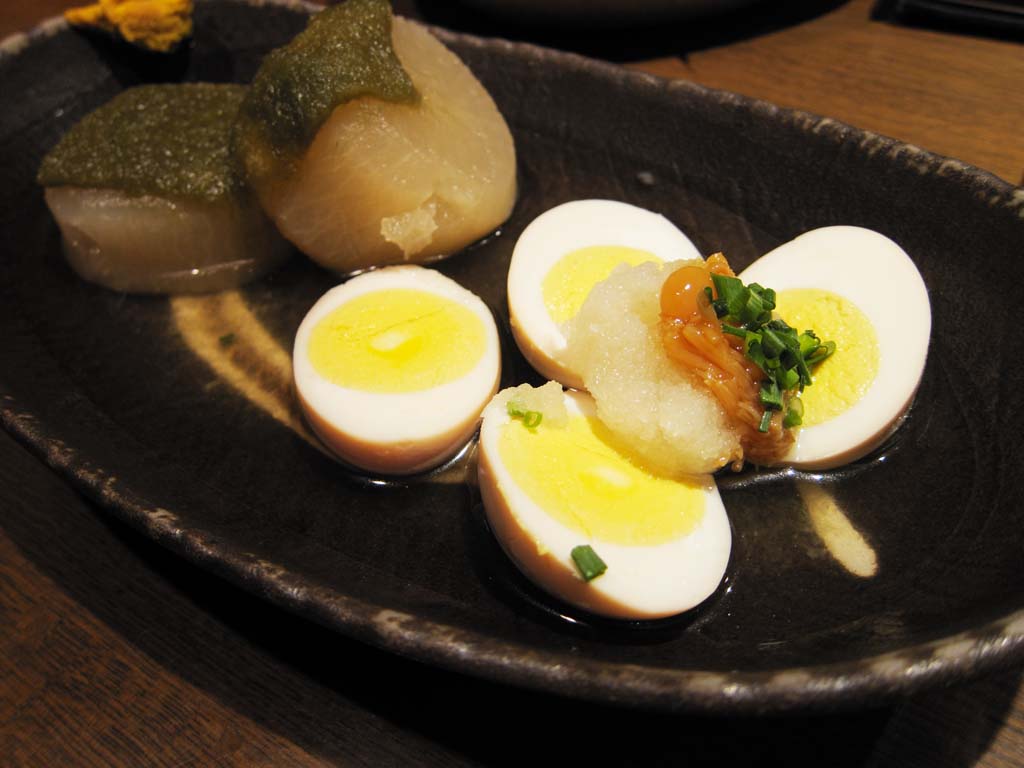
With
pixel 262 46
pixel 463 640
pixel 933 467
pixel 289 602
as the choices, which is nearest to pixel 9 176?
pixel 262 46

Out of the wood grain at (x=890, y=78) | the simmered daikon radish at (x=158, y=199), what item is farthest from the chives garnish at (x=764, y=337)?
the wood grain at (x=890, y=78)

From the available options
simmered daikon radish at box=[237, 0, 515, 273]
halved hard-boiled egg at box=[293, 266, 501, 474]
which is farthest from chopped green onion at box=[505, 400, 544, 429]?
simmered daikon radish at box=[237, 0, 515, 273]

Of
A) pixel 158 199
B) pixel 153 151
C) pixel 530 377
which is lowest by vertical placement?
pixel 530 377

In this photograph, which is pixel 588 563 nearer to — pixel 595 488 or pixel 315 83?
pixel 595 488

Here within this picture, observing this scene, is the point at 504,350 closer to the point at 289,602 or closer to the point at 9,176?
the point at 289,602

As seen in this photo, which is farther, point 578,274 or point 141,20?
point 141,20

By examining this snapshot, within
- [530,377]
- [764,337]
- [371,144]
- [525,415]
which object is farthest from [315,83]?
[764,337]
